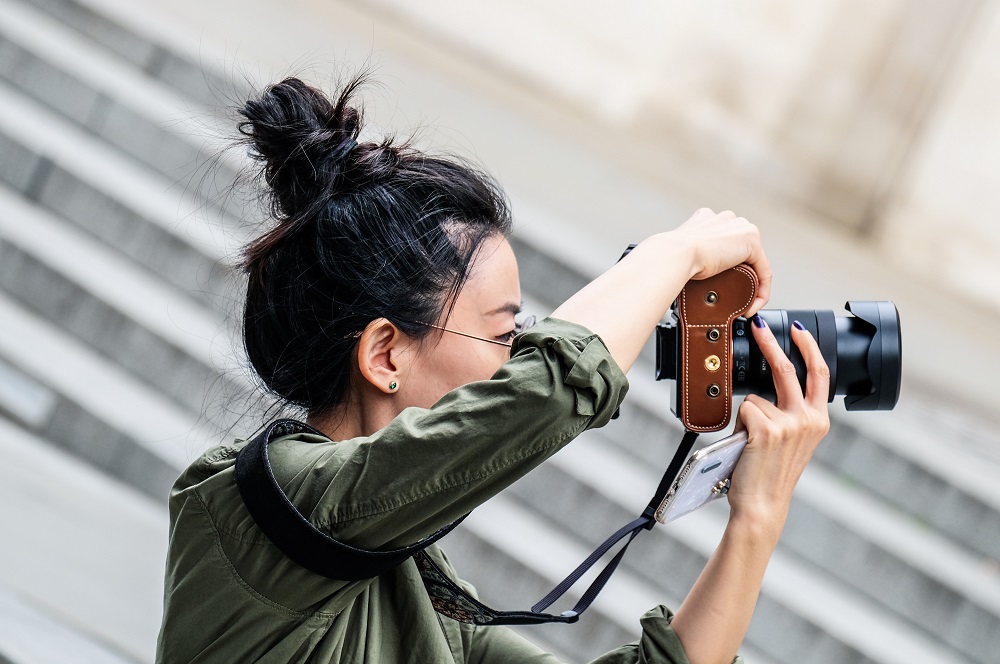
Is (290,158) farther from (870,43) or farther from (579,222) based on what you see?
(870,43)

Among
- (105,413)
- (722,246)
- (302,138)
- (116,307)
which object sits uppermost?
(722,246)

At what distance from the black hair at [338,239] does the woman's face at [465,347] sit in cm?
2

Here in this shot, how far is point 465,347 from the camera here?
1.08 metres

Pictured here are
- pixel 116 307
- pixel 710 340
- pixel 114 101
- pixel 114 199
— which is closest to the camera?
pixel 710 340

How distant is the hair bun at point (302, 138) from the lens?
1091mm

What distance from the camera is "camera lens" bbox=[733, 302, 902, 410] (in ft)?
3.52

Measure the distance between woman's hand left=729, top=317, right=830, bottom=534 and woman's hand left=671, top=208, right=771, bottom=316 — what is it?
7 centimetres

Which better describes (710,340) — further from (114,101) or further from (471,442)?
(114,101)

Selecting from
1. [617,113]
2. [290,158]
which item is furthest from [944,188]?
[290,158]

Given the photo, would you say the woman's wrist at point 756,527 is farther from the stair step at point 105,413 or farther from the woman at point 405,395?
the stair step at point 105,413

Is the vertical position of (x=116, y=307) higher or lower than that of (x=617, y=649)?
lower

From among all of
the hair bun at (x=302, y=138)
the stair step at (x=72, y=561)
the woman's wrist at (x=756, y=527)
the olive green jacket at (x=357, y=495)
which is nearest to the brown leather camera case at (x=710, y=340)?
the woman's wrist at (x=756, y=527)

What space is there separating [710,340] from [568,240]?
2.20 m

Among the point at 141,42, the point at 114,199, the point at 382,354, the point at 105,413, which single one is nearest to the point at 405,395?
the point at 382,354
